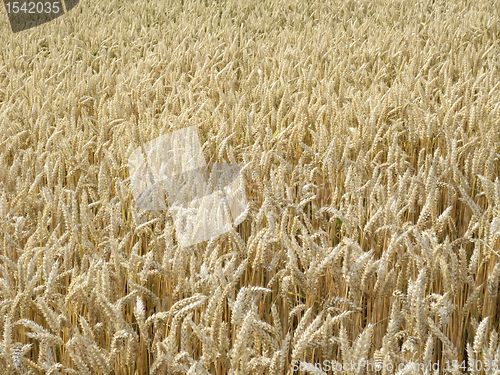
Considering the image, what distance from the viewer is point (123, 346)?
2.97 ft

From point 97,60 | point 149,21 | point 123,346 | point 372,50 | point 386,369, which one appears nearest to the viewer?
point 386,369

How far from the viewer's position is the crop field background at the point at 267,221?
88 centimetres

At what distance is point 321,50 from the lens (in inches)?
123

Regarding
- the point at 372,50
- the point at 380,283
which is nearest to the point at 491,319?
the point at 380,283

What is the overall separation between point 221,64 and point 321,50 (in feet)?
1.88

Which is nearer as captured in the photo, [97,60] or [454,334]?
[454,334]

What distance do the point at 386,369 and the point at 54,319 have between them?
504mm

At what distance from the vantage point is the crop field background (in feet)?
2.88

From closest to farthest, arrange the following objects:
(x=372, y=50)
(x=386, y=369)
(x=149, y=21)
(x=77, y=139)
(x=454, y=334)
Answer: (x=386, y=369)
(x=454, y=334)
(x=77, y=139)
(x=372, y=50)
(x=149, y=21)

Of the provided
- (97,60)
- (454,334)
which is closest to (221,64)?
(97,60)

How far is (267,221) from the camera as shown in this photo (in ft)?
4.35

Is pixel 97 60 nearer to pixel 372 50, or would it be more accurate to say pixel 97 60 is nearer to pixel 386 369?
pixel 372 50

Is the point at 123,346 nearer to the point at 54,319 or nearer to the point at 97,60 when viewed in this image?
the point at 54,319

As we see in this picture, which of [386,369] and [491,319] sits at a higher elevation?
[386,369]
